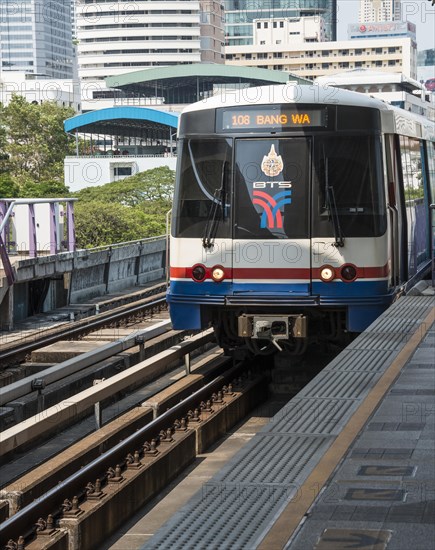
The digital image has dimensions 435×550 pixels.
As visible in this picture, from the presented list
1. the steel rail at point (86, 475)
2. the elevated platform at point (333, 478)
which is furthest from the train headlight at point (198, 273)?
the elevated platform at point (333, 478)

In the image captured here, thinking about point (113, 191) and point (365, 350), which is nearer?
point (365, 350)

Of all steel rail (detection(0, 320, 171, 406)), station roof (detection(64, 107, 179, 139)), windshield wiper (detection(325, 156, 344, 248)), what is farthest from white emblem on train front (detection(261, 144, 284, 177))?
station roof (detection(64, 107, 179, 139))

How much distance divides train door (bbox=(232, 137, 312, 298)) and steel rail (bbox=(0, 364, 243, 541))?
4.96 feet

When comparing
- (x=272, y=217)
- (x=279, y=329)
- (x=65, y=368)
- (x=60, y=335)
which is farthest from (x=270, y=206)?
(x=60, y=335)

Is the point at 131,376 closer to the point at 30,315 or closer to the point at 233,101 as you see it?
the point at 233,101

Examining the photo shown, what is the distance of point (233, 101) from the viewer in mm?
12891

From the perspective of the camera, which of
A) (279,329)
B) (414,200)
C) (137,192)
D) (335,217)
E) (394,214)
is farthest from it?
(137,192)

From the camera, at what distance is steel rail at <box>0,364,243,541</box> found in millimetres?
7871

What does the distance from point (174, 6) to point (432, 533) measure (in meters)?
198

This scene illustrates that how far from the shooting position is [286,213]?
12727 millimetres

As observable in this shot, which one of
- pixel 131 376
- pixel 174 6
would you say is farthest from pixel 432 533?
pixel 174 6

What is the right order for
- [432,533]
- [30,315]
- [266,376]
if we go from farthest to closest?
1. [30,315]
2. [266,376]
3. [432,533]

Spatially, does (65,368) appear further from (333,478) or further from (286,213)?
(333,478)

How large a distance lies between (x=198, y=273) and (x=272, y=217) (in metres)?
1.08
